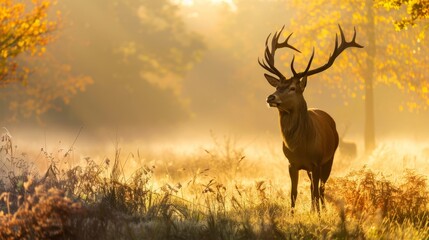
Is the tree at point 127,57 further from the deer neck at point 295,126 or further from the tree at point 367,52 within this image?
the deer neck at point 295,126

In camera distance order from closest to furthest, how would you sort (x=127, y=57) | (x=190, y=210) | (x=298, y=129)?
(x=298, y=129), (x=190, y=210), (x=127, y=57)

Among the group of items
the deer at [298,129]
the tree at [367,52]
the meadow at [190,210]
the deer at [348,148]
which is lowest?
the meadow at [190,210]

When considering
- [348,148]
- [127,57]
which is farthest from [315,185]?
[127,57]

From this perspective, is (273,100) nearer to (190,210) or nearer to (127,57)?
(190,210)

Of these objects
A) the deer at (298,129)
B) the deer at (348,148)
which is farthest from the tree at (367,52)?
the deer at (298,129)

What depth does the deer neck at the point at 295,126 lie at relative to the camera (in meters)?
9.25

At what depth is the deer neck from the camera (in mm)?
9250

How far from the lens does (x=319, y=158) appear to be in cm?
954

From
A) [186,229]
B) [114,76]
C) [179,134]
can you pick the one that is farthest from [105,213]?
[179,134]

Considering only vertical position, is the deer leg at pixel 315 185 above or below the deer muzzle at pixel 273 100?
below

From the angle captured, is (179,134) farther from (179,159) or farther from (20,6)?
(20,6)

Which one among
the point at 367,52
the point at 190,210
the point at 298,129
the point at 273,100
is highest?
the point at 367,52

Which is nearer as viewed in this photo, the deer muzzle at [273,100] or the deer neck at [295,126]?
the deer muzzle at [273,100]

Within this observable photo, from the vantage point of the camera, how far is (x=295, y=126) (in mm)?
9281
